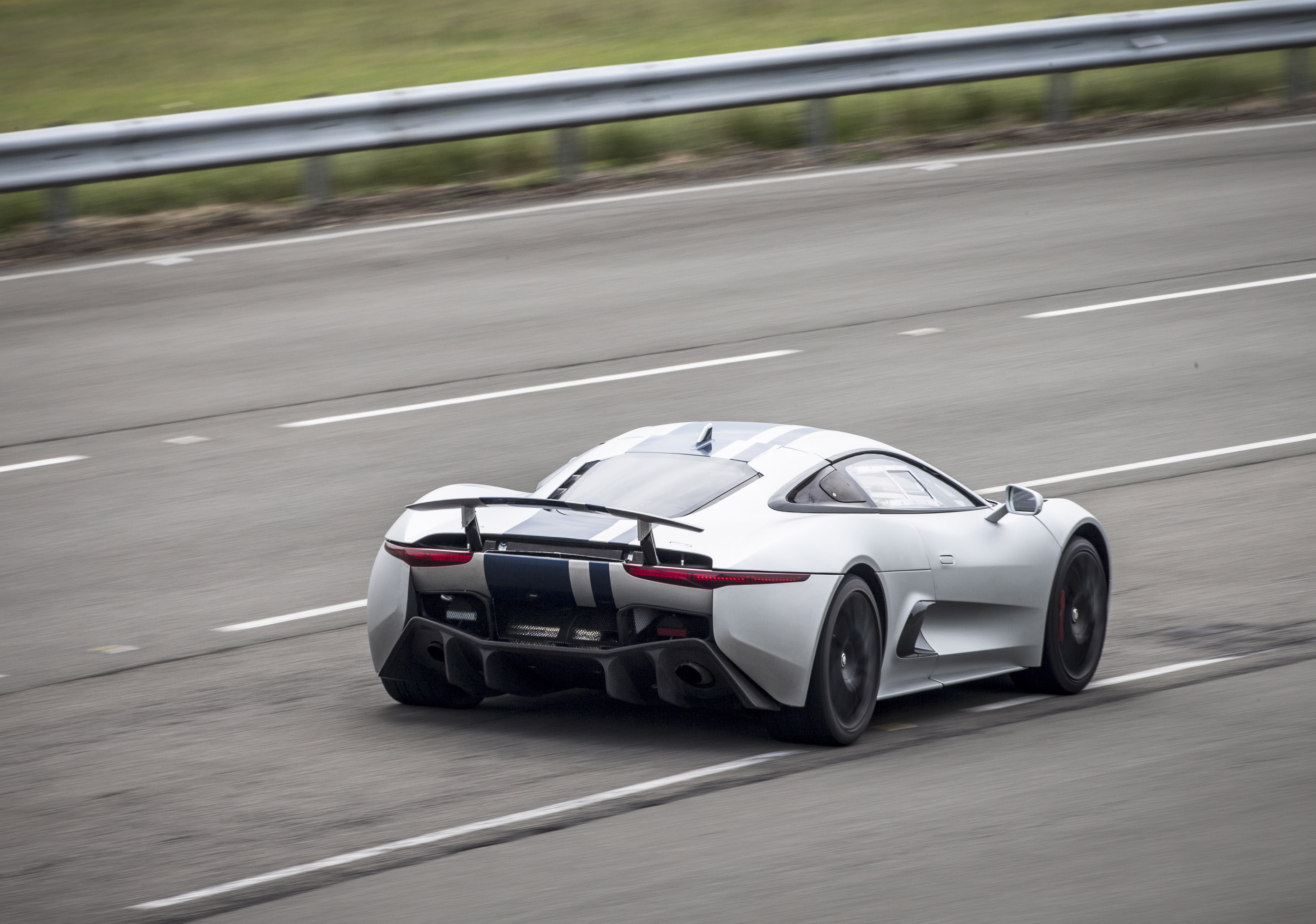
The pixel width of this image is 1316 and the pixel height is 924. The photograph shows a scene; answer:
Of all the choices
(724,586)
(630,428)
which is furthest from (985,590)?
(630,428)

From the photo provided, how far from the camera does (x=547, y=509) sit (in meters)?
7.63

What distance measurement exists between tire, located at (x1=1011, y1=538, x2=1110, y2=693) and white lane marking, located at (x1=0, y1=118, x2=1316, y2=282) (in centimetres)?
962

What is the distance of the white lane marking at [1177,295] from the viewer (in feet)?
51.3

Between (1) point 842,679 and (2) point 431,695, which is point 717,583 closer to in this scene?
(1) point 842,679

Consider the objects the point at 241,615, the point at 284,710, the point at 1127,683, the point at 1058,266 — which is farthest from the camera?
the point at 1058,266

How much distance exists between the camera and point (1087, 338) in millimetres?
15070

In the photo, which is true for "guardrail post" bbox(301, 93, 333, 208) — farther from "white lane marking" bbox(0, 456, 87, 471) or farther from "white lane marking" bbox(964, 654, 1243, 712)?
"white lane marking" bbox(964, 654, 1243, 712)

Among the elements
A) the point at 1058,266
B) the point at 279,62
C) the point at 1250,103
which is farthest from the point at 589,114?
the point at 1250,103

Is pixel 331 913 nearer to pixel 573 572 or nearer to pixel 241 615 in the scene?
pixel 573 572

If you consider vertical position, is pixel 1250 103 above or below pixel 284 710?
above

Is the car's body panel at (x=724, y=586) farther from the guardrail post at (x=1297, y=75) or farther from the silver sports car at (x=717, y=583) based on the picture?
the guardrail post at (x=1297, y=75)

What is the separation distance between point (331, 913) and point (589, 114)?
44.1 feet

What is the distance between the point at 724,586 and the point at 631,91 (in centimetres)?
1209

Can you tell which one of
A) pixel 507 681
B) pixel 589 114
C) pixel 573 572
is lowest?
pixel 507 681
